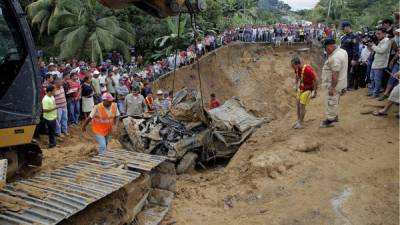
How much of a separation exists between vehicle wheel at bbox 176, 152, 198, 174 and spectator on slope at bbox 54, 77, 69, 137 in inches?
142

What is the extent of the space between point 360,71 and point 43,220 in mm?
9445

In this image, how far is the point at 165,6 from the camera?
537cm

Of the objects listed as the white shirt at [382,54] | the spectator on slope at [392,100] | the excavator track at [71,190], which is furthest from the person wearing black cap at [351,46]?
the excavator track at [71,190]

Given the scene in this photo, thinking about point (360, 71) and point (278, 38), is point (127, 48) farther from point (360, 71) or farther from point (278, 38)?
point (360, 71)

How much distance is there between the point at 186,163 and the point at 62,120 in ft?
13.0

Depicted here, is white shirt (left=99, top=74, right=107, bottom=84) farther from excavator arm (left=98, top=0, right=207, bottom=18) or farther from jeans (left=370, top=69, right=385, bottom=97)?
excavator arm (left=98, top=0, right=207, bottom=18)

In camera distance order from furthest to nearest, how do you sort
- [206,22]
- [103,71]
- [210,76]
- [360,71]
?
[206,22]
[210,76]
[103,71]
[360,71]

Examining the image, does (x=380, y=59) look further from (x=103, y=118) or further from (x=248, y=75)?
(x=248, y=75)

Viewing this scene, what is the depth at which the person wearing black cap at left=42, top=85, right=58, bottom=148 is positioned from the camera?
395 inches

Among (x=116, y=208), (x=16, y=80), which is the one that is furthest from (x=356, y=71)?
(x=16, y=80)

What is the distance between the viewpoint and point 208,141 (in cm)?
996

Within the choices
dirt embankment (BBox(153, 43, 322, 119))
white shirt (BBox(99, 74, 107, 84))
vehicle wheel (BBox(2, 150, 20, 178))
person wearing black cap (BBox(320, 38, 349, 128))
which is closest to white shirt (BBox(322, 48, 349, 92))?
person wearing black cap (BBox(320, 38, 349, 128))

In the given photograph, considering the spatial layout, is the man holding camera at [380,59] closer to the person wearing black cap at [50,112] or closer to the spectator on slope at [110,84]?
the person wearing black cap at [50,112]

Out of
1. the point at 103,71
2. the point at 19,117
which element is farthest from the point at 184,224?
the point at 103,71
